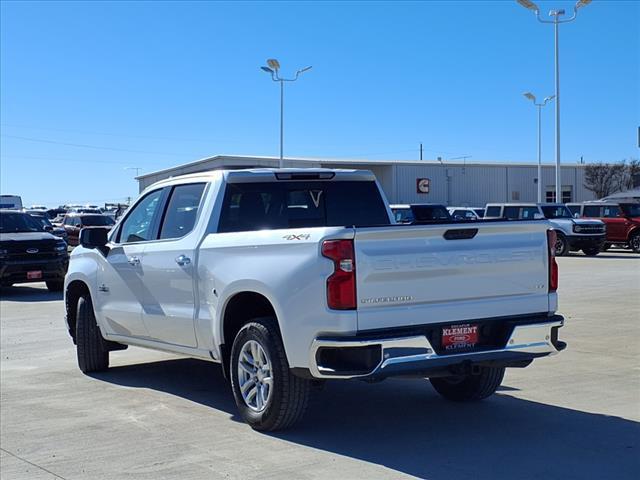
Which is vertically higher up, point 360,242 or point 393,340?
point 360,242

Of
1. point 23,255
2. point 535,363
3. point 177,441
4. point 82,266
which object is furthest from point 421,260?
point 23,255

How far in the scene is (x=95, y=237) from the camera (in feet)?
28.9

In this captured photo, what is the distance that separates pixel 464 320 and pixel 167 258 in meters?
2.87

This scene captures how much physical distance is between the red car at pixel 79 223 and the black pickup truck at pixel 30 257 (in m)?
17.4

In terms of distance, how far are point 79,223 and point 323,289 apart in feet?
111

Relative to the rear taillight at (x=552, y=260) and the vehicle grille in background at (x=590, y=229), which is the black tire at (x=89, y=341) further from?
the vehicle grille in background at (x=590, y=229)

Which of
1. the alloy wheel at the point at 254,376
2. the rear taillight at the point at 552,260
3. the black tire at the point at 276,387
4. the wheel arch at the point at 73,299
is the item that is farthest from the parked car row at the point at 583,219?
the black tire at the point at 276,387

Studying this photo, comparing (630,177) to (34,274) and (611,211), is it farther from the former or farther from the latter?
(34,274)

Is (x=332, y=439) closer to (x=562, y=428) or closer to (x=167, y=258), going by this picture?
(x=562, y=428)

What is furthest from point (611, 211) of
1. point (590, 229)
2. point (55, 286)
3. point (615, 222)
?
point (55, 286)

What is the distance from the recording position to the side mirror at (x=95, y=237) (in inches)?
346

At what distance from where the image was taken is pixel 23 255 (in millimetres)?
18812

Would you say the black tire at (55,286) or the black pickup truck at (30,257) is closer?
the black pickup truck at (30,257)

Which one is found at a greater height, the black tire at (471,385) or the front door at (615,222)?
the front door at (615,222)
